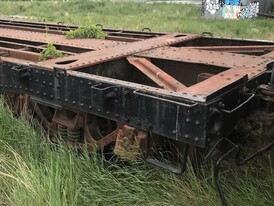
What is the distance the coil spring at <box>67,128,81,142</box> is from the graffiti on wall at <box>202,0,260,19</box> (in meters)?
20.3

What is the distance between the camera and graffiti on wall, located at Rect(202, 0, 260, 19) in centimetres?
2316

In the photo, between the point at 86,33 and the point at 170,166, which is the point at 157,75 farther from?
the point at 86,33

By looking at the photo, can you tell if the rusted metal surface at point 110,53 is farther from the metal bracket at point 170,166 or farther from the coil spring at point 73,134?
the metal bracket at point 170,166

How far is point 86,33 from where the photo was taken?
529 centimetres

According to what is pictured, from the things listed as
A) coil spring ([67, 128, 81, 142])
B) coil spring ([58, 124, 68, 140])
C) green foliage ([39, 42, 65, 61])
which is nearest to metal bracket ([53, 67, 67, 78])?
green foliage ([39, 42, 65, 61])

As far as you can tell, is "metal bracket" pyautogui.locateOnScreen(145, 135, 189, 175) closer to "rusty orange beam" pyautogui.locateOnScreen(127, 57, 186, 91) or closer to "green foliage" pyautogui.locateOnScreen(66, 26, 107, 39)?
"rusty orange beam" pyautogui.locateOnScreen(127, 57, 186, 91)

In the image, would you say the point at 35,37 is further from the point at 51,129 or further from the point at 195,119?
the point at 195,119

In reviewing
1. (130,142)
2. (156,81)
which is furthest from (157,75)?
(130,142)

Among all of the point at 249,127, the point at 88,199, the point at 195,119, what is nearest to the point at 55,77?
the point at 88,199

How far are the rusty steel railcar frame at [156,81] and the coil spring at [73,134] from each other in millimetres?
378

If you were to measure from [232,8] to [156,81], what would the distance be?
2112 cm

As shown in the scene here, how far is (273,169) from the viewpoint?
11.8ft

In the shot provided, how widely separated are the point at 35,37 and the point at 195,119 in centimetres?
330

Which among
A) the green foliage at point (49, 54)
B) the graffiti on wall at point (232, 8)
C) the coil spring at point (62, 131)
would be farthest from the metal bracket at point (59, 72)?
the graffiti on wall at point (232, 8)
